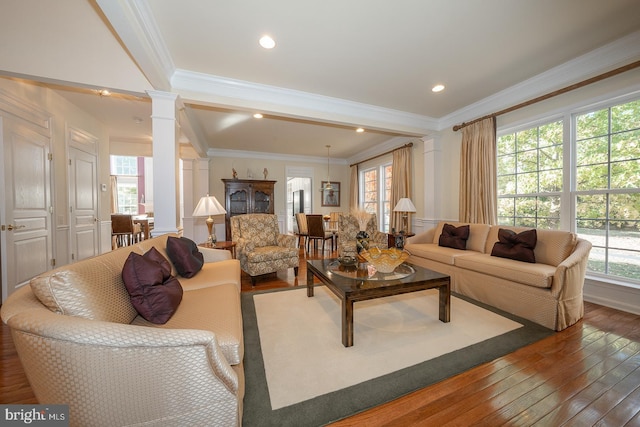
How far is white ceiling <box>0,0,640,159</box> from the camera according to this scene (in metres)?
1.98

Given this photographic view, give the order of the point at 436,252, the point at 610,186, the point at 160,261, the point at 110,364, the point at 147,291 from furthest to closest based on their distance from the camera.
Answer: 1. the point at 436,252
2. the point at 610,186
3. the point at 160,261
4. the point at 147,291
5. the point at 110,364

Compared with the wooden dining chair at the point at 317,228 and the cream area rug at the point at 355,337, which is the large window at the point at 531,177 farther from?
the wooden dining chair at the point at 317,228

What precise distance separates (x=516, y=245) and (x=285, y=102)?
336 centimetres

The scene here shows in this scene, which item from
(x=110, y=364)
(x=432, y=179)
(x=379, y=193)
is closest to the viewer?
(x=110, y=364)

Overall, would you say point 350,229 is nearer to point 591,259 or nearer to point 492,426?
point 591,259

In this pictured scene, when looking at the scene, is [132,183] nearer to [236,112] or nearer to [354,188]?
[236,112]

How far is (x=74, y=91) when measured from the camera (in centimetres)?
318

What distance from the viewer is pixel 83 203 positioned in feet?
12.9

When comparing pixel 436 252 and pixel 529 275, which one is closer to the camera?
pixel 529 275

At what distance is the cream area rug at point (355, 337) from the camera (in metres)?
1.56

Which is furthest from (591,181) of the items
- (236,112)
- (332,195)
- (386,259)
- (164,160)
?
(332,195)

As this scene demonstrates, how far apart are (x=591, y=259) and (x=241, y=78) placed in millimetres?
4693

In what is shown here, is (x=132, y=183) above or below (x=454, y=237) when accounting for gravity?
above

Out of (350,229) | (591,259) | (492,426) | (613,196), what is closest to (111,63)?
(350,229)
